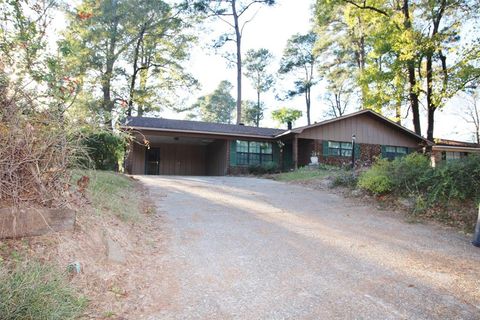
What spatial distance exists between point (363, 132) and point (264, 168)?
684cm

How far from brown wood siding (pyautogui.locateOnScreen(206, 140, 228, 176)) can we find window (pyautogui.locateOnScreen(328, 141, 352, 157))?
620cm

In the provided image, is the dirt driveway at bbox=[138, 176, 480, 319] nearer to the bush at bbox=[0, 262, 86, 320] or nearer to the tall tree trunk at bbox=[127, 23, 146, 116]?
the bush at bbox=[0, 262, 86, 320]

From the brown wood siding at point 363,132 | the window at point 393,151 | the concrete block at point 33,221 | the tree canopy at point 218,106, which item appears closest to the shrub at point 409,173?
the concrete block at point 33,221

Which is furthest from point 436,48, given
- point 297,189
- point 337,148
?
point 297,189

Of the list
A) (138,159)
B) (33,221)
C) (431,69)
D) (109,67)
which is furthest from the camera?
(109,67)

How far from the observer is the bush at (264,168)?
16984 mm

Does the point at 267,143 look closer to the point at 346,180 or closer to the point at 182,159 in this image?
the point at 182,159

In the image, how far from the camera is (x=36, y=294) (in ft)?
6.81

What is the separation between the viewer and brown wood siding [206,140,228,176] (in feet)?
58.3

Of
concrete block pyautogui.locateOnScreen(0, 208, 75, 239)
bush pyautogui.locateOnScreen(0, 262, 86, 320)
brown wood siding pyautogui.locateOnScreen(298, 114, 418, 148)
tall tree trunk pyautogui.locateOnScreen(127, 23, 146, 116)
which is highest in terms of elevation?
tall tree trunk pyautogui.locateOnScreen(127, 23, 146, 116)

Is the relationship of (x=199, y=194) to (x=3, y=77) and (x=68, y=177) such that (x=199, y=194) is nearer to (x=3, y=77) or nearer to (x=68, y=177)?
(x=68, y=177)

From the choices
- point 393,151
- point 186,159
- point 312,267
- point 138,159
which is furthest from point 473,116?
point 312,267

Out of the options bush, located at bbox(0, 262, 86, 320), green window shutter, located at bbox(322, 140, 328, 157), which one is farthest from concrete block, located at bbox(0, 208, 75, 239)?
green window shutter, located at bbox(322, 140, 328, 157)

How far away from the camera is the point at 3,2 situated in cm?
409
